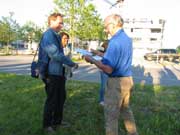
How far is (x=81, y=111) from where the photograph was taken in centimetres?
785

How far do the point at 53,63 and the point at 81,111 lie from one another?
6.76 feet

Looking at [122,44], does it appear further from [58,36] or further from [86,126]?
[86,126]

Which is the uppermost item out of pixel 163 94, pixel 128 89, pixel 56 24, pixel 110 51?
pixel 56 24

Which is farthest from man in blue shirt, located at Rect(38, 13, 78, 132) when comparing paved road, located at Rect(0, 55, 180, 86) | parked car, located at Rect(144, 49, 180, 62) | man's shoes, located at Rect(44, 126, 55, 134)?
parked car, located at Rect(144, 49, 180, 62)

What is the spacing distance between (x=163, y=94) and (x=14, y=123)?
18.0 ft

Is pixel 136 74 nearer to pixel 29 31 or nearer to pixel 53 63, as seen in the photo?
pixel 53 63

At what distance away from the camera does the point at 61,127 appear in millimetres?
6559

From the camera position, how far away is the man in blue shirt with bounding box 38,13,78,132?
592 centimetres

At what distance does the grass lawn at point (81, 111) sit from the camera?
256 inches

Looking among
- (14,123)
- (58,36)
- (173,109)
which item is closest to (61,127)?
(14,123)

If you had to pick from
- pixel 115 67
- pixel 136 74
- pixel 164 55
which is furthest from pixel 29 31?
pixel 115 67

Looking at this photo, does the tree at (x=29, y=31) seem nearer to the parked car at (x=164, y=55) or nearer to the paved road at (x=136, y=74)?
the parked car at (x=164, y=55)

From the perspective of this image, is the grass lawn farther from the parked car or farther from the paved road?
the parked car

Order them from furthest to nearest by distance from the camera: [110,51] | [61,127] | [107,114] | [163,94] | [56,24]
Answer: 1. [163,94]
2. [61,127]
3. [56,24]
4. [107,114]
5. [110,51]
